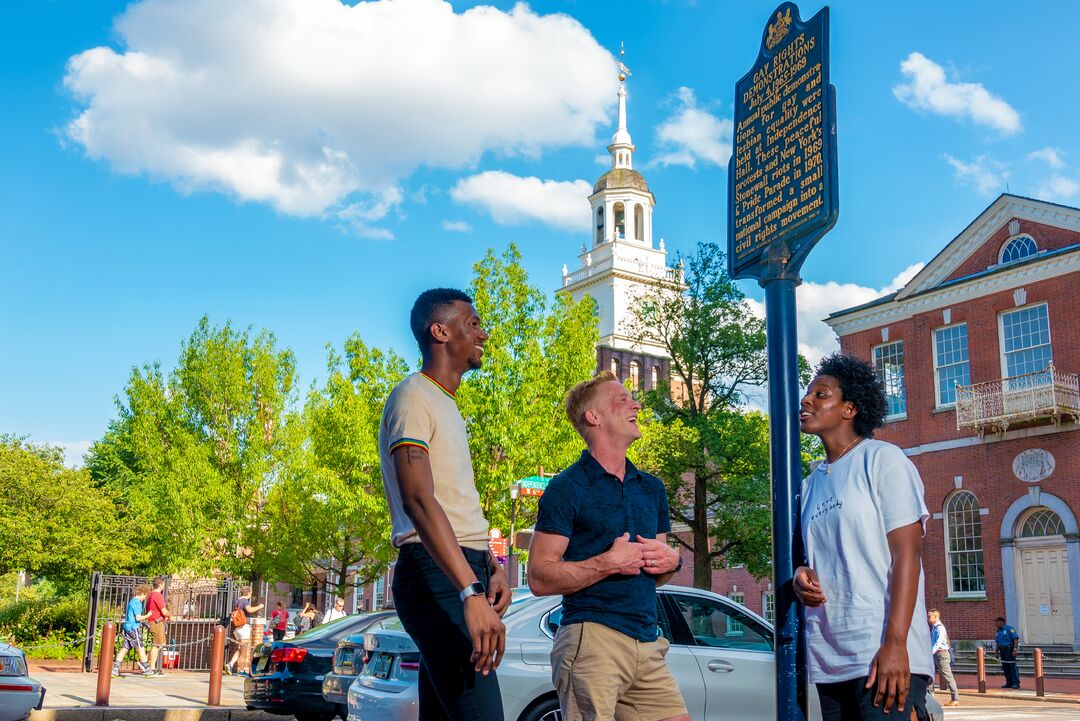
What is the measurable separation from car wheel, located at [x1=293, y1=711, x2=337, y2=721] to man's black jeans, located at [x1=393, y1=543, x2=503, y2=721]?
28.8 feet

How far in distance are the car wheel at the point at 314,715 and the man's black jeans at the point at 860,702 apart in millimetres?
9114

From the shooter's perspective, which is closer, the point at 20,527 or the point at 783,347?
the point at 783,347

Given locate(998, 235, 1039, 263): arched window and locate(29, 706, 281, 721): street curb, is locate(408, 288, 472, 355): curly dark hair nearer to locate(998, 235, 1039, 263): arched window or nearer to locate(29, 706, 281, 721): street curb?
locate(29, 706, 281, 721): street curb

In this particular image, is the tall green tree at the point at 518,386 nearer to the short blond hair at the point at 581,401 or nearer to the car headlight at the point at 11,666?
the car headlight at the point at 11,666

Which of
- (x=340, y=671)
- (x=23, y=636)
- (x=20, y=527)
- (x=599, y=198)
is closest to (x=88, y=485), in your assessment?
(x=20, y=527)

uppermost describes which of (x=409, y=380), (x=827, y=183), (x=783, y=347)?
(x=827, y=183)

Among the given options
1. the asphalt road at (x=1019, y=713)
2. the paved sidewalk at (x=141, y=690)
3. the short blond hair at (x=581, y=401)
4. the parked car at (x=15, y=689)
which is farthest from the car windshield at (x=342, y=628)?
the short blond hair at (x=581, y=401)

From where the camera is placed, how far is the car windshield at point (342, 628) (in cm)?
1242

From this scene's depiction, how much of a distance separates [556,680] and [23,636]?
3093 cm

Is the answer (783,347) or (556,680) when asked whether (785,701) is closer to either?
(783,347)

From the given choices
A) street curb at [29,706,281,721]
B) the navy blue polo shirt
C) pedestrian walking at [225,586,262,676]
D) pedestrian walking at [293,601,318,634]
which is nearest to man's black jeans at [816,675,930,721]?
the navy blue polo shirt

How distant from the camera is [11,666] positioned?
10.3 meters

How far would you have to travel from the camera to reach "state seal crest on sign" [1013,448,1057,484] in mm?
28094

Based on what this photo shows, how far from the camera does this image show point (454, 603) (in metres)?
3.75
